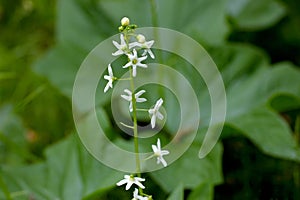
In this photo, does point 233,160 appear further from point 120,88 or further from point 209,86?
point 120,88

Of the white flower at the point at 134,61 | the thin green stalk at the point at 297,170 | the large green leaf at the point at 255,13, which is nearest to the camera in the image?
the white flower at the point at 134,61

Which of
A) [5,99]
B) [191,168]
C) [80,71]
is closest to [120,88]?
[80,71]

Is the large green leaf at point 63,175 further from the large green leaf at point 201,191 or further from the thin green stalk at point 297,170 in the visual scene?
the thin green stalk at point 297,170

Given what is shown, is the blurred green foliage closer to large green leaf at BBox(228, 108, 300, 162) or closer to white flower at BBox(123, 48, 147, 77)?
large green leaf at BBox(228, 108, 300, 162)

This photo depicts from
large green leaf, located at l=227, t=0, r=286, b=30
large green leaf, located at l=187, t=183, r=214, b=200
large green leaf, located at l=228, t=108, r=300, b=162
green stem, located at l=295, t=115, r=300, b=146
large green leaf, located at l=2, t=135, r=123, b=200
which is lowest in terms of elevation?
large green leaf, located at l=187, t=183, r=214, b=200

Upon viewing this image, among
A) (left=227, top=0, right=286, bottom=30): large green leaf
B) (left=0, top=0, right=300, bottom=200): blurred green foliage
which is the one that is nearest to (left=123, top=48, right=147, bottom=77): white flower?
(left=0, top=0, right=300, bottom=200): blurred green foliage

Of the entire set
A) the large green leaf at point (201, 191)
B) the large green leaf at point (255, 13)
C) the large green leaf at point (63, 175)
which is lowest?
the large green leaf at point (201, 191)

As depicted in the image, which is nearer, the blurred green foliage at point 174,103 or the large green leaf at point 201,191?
the large green leaf at point 201,191

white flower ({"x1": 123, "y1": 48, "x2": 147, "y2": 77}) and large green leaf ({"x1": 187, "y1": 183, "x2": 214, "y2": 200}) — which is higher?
white flower ({"x1": 123, "y1": 48, "x2": 147, "y2": 77})

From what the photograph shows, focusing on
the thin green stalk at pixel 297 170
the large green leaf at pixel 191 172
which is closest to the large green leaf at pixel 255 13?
the thin green stalk at pixel 297 170

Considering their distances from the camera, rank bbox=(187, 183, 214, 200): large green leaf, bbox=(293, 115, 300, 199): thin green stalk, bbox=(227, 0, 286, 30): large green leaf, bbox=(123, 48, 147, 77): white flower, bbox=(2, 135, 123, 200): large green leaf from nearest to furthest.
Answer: bbox=(123, 48, 147, 77): white flower, bbox=(187, 183, 214, 200): large green leaf, bbox=(2, 135, 123, 200): large green leaf, bbox=(293, 115, 300, 199): thin green stalk, bbox=(227, 0, 286, 30): large green leaf
